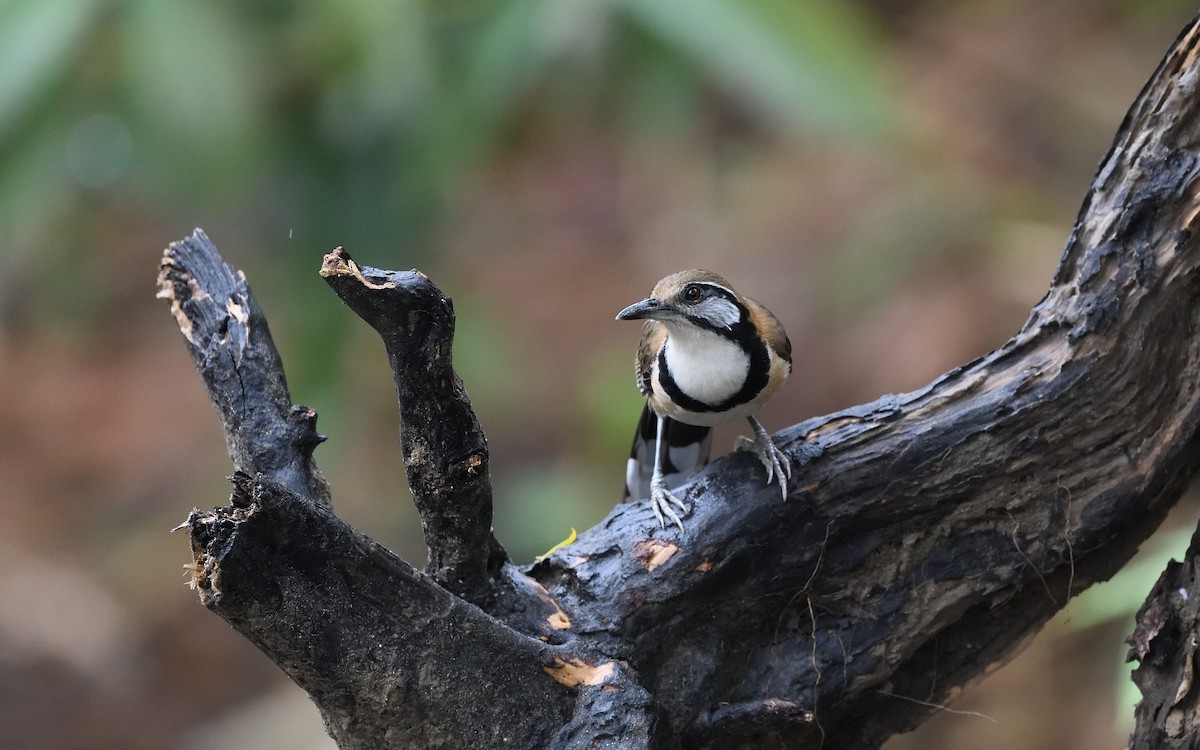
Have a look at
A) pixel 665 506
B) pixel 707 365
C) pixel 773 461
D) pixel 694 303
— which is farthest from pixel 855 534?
pixel 694 303

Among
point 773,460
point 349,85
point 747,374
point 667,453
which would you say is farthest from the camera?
point 349,85

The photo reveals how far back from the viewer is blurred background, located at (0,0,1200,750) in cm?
438

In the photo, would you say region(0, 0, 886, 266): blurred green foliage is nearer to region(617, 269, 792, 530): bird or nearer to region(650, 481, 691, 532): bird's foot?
region(617, 269, 792, 530): bird

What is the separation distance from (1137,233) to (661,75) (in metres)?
2.22

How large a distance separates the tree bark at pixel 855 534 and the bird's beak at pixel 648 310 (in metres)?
0.53

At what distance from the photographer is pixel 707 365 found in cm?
351

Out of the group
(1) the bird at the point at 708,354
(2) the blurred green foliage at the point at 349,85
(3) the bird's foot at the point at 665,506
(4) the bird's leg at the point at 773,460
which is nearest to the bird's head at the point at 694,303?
(1) the bird at the point at 708,354

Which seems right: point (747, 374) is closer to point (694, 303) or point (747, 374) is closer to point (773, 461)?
point (694, 303)

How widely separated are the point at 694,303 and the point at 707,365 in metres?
0.21

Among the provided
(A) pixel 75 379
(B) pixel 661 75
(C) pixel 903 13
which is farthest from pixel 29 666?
(C) pixel 903 13

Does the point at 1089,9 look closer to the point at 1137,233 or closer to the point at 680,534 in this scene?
the point at 1137,233

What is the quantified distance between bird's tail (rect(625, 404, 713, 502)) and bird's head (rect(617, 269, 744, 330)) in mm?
630

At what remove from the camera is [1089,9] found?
9.02m

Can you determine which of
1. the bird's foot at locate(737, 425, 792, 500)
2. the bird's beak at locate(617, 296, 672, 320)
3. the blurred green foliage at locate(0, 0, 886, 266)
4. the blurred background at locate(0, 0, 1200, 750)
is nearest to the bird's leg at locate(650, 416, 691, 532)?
the bird's foot at locate(737, 425, 792, 500)
